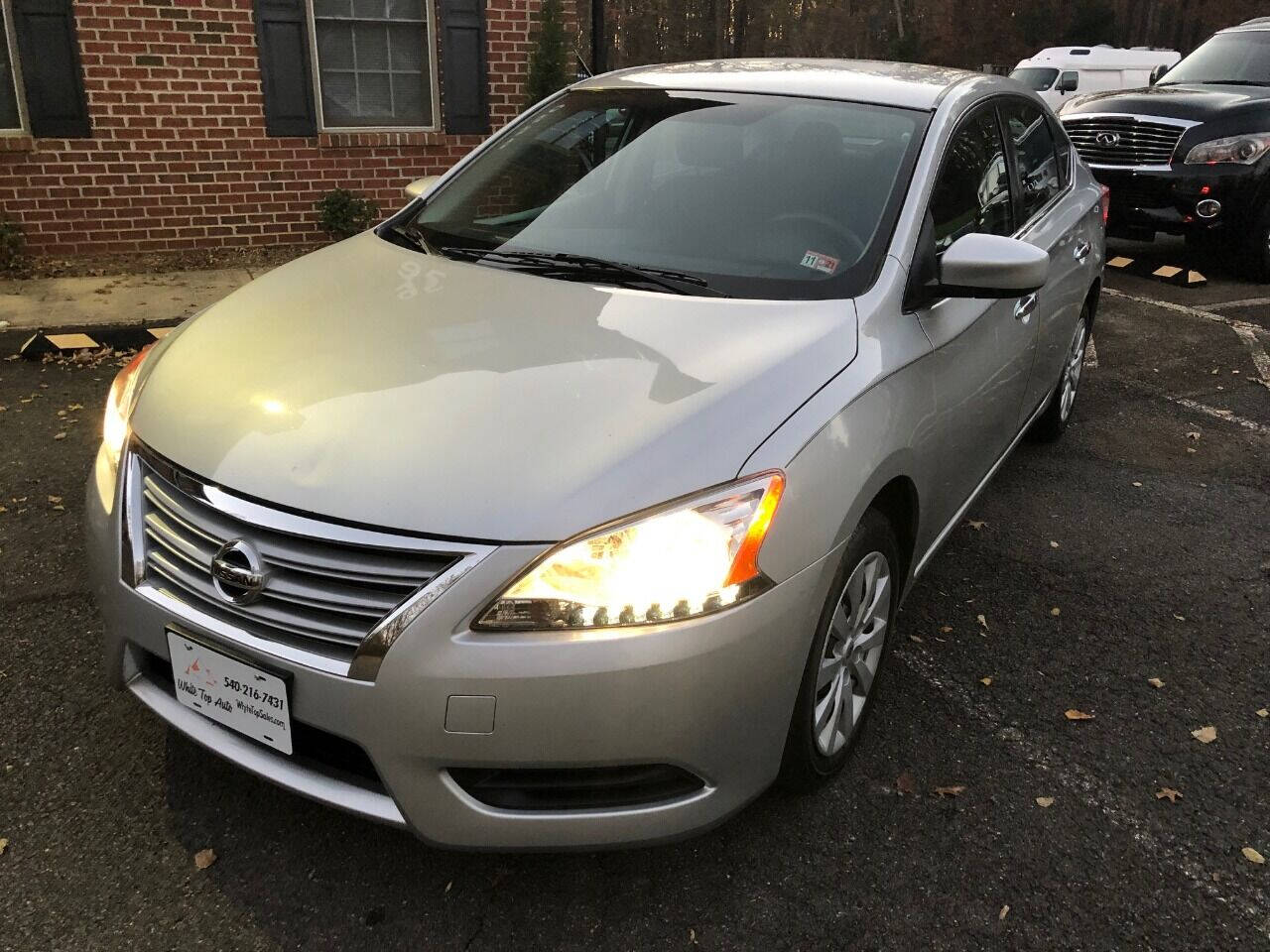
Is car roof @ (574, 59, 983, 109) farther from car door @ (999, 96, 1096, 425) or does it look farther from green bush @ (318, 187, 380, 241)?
green bush @ (318, 187, 380, 241)


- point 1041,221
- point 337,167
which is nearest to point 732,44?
point 337,167

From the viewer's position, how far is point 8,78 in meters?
7.29

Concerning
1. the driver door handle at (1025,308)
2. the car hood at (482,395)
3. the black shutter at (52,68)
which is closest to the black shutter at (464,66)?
the black shutter at (52,68)

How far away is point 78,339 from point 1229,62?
32.7 ft

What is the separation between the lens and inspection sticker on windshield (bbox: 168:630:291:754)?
2023mm

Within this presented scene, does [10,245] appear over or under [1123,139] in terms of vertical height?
under

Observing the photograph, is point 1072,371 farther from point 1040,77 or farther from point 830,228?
point 1040,77

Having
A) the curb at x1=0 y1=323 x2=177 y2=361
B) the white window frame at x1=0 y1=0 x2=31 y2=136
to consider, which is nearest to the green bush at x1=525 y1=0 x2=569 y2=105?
the white window frame at x1=0 y1=0 x2=31 y2=136

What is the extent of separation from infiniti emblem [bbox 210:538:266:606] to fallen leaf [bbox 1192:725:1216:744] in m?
2.48

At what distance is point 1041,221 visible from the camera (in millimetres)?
4008

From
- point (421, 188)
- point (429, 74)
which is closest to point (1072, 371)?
point (421, 188)

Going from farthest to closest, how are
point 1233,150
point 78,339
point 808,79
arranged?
point 1233,150 < point 78,339 < point 808,79

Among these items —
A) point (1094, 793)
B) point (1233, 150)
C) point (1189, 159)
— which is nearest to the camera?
point (1094, 793)

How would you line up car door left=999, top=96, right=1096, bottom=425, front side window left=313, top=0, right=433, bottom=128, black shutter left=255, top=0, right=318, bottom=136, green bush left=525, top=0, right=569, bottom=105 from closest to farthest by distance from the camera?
1. car door left=999, top=96, right=1096, bottom=425
2. black shutter left=255, top=0, right=318, bottom=136
3. front side window left=313, top=0, right=433, bottom=128
4. green bush left=525, top=0, right=569, bottom=105
